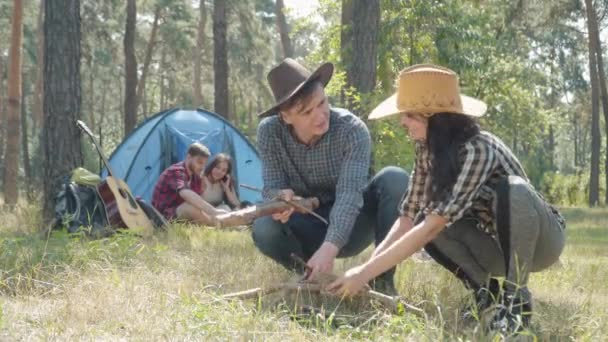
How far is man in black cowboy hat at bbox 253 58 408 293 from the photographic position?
338cm

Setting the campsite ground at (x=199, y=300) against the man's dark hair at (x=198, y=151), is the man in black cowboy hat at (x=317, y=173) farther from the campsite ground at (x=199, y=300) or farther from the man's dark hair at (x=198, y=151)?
the man's dark hair at (x=198, y=151)

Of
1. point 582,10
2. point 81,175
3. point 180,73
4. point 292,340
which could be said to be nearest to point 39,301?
point 292,340

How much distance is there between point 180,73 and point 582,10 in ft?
52.7

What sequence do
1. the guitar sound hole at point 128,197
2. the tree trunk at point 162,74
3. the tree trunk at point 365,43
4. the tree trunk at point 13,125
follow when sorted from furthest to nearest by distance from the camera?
1. the tree trunk at point 162,74
2. the tree trunk at point 13,125
3. the tree trunk at point 365,43
4. the guitar sound hole at point 128,197

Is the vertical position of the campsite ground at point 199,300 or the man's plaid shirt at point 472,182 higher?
the man's plaid shirt at point 472,182

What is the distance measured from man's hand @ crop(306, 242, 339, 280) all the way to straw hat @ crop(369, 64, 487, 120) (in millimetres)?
586

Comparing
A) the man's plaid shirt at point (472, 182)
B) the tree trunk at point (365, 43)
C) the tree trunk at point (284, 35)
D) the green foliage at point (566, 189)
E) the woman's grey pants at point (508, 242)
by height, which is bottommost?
the green foliage at point (566, 189)

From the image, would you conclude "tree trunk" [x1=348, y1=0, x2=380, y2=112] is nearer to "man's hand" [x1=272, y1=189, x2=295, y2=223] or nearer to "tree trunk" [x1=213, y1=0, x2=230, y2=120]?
"man's hand" [x1=272, y1=189, x2=295, y2=223]

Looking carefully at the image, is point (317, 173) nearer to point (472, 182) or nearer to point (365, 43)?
point (472, 182)

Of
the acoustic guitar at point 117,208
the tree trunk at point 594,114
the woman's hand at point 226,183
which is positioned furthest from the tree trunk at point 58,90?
the tree trunk at point 594,114

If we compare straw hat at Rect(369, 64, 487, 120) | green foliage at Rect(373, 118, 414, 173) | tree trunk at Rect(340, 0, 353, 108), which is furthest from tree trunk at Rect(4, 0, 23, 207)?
straw hat at Rect(369, 64, 487, 120)

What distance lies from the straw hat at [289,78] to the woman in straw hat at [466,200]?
43 cm

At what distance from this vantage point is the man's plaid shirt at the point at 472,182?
2.78 m

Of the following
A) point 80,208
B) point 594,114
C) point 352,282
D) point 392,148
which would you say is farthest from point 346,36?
point 352,282
